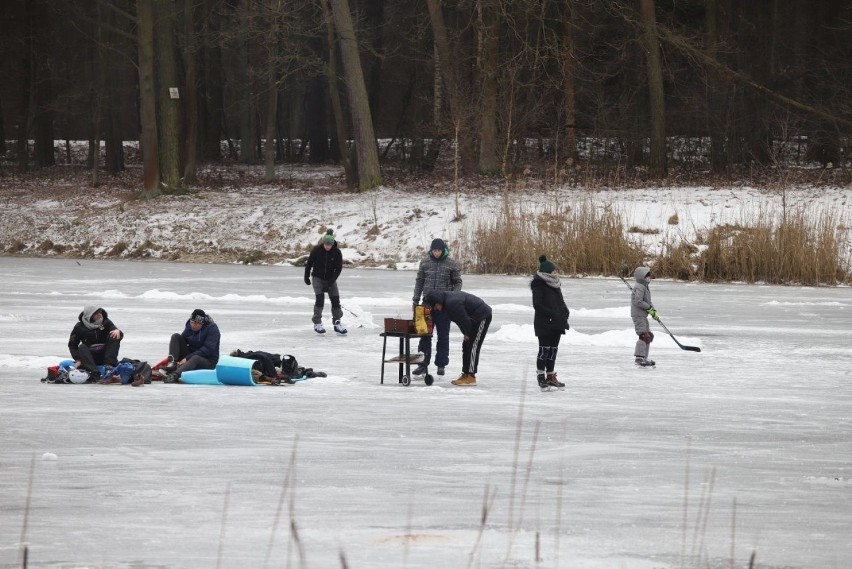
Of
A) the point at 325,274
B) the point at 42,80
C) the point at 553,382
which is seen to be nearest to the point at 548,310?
the point at 553,382

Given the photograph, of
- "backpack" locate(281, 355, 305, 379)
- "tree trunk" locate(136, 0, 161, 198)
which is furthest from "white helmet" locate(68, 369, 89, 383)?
"tree trunk" locate(136, 0, 161, 198)

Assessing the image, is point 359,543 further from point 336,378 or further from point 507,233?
point 507,233

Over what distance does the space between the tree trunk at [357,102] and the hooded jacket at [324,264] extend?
18.8 meters

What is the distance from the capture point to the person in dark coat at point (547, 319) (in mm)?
12586

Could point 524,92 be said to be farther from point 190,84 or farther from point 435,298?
point 435,298

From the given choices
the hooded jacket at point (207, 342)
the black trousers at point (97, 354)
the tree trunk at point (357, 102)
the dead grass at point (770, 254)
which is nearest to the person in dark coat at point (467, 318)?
the hooded jacket at point (207, 342)

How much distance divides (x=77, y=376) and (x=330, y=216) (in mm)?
22030

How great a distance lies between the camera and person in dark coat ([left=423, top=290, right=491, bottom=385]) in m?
13.0

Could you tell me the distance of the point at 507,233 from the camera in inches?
1130

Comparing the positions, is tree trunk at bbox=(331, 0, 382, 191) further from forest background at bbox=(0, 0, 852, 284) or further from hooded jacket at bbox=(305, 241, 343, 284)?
hooded jacket at bbox=(305, 241, 343, 284)

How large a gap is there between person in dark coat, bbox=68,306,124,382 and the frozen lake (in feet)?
0.91

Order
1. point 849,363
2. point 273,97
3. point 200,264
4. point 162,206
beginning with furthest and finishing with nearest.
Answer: point 273,97
point 162,206
point 200,264
point 849,363

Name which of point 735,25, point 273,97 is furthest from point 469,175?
point 735,25

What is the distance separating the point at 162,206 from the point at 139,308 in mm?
16983
